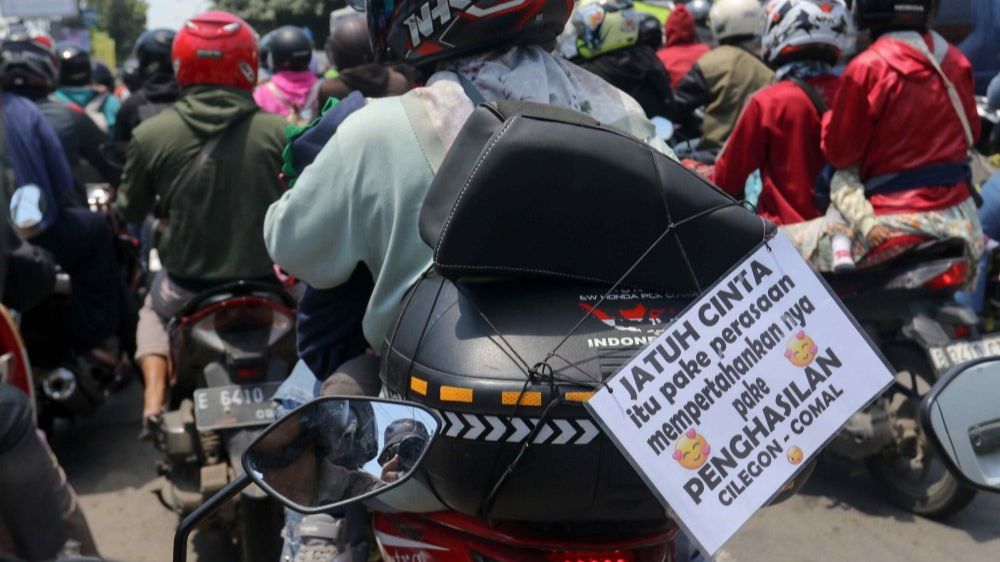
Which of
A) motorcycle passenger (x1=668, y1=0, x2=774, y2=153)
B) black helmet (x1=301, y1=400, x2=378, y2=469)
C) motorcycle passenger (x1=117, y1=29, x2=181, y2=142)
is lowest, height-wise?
motorcycle passenger (x1=117, y1=29, x2=181, y2=142)

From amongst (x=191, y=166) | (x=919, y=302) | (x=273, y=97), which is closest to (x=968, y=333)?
(x=919, y=302)

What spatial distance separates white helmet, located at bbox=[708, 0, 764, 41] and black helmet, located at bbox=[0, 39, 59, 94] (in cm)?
387

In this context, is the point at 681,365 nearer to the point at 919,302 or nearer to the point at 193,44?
the point at 919,302

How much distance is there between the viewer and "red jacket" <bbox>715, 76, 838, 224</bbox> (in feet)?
16.9

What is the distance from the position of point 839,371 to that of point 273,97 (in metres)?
7.27

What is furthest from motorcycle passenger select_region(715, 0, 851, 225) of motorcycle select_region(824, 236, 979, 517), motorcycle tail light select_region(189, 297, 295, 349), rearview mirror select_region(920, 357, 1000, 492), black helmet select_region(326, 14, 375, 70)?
rearview mirror select_region(920, 357, 1000, 492)

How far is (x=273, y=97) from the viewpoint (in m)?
8.63

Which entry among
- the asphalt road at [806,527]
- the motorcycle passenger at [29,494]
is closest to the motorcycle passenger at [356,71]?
the asphalt road at [806,527]

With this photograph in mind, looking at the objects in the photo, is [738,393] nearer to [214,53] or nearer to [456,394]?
[456,394]

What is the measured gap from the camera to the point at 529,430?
1893mm

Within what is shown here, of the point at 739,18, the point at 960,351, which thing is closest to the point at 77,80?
the point at 739,18

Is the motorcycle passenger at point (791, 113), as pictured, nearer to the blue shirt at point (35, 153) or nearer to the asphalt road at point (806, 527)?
the asphalt road at point (806, 527)

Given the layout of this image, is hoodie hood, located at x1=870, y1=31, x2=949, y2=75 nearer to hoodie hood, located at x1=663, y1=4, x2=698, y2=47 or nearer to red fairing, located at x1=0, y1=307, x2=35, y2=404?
red fairing, located at x1=0, y1=307, x2=35, y2=404

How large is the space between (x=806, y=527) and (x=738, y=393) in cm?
343
